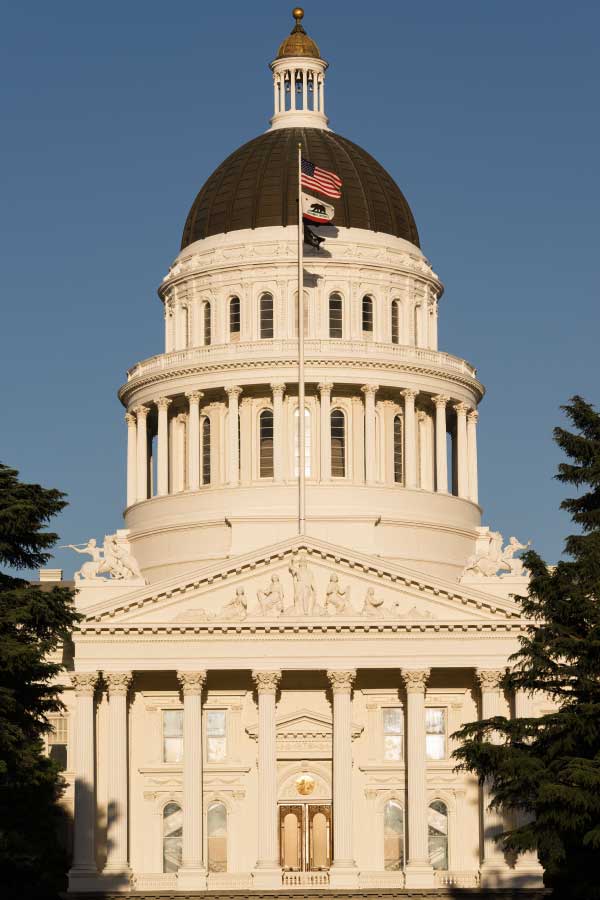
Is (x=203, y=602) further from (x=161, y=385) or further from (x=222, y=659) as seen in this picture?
(x=161, y=385)

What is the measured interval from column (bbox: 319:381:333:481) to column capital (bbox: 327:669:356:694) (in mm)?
16323

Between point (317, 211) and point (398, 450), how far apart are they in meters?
11.7

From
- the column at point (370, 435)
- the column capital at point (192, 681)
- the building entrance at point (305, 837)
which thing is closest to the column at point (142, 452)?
the column at point (370, 435)

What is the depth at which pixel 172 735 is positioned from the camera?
290 feet

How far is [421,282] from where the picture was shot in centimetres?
10694

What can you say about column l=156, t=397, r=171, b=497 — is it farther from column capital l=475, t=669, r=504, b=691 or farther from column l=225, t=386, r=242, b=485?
column capital l=475, t=669, r=504, b=691

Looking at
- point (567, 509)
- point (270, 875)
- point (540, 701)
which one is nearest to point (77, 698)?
point (270, 875)

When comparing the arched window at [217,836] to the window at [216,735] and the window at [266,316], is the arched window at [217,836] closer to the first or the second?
the window at [216,735]

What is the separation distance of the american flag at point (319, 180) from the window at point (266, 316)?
28.7 ft

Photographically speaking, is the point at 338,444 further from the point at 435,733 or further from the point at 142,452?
the point at 435,733

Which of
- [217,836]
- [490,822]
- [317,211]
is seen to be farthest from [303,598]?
[317,211]

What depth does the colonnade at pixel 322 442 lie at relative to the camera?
10119 centimetres

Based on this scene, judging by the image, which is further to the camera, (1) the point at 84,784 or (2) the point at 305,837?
(2) the point at 305,837

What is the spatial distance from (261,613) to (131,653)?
16.0 ft
